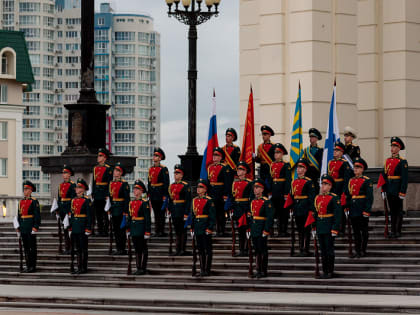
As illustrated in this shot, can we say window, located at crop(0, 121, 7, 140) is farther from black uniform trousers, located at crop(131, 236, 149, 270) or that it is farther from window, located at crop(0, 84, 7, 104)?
black uniform trousers, located at crop(131, 236, 149, 270)

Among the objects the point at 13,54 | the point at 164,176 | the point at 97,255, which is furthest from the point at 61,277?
the point at 13,54

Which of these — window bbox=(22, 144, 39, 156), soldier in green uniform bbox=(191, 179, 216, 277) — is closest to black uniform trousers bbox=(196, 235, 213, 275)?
soldier in green uniform bbox=(191, 179, 216, 277)

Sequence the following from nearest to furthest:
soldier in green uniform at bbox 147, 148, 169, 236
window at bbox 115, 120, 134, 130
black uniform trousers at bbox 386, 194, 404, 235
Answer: black uniform trousers at bbox 386, 194, 404, 235 → soldier in green uniform at bbox 147, 148, 169, 236 → window at bbox 115, 120, 134, 130

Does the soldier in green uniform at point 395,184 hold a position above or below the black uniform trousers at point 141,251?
above

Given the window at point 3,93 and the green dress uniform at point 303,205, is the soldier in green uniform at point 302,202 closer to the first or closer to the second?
the green dress uniform at point 303,205

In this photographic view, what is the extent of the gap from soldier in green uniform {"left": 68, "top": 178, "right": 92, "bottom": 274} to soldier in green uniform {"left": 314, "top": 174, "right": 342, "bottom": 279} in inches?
189

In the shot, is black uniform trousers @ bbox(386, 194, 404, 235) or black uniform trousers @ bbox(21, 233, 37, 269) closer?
black uniform trousers @ bbox(386, 194, 404, 235)

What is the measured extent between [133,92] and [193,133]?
347 ft

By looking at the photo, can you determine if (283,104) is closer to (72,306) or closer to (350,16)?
(350,16)

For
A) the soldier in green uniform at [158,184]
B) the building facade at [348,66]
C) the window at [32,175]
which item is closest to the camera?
the soldier in green uniform at [158,184]

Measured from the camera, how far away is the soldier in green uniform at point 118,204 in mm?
25594

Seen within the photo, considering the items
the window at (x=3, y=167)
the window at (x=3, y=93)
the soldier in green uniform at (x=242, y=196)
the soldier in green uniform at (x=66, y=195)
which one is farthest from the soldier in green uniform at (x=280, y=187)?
the window at (x=3, y=167)

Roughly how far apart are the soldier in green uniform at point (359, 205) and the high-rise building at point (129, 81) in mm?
112819

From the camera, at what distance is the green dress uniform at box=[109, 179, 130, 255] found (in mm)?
25594
